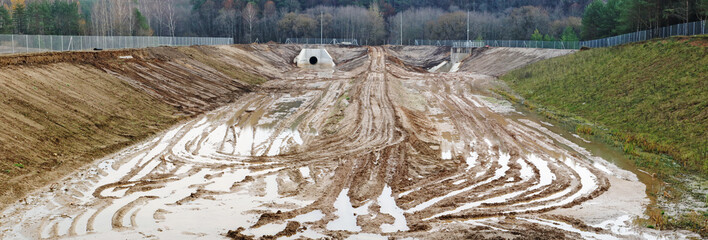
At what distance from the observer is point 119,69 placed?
126 feet

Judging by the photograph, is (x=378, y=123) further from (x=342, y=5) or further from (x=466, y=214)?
(x=342, y=5)

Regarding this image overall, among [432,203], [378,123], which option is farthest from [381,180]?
[378,123]

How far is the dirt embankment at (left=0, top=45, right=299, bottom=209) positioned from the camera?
20.2 m

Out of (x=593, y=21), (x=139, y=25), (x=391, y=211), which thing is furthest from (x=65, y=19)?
(x=391, y=211)

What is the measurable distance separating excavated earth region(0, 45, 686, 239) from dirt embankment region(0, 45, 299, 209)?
397 mm

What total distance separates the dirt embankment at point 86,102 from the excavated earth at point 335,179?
397mm

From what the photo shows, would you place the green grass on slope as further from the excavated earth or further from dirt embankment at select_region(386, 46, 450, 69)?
dirt embankment at select_region(386, 46, 450, 69)

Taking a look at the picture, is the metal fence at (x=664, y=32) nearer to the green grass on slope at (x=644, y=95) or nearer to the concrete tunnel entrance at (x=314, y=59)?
the green grass on slope at (x=644, y=95)

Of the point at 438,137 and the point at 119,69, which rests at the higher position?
the point at 119,69

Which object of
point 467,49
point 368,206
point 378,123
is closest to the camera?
point 368,206

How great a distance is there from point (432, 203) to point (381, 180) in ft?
10.5

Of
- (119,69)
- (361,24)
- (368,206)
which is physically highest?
(361,24)

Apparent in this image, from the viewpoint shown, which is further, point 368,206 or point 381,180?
point 381,180

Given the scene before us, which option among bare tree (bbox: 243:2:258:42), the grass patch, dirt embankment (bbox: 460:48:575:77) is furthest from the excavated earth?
bare tree (bbox: 243:2:258:42)
